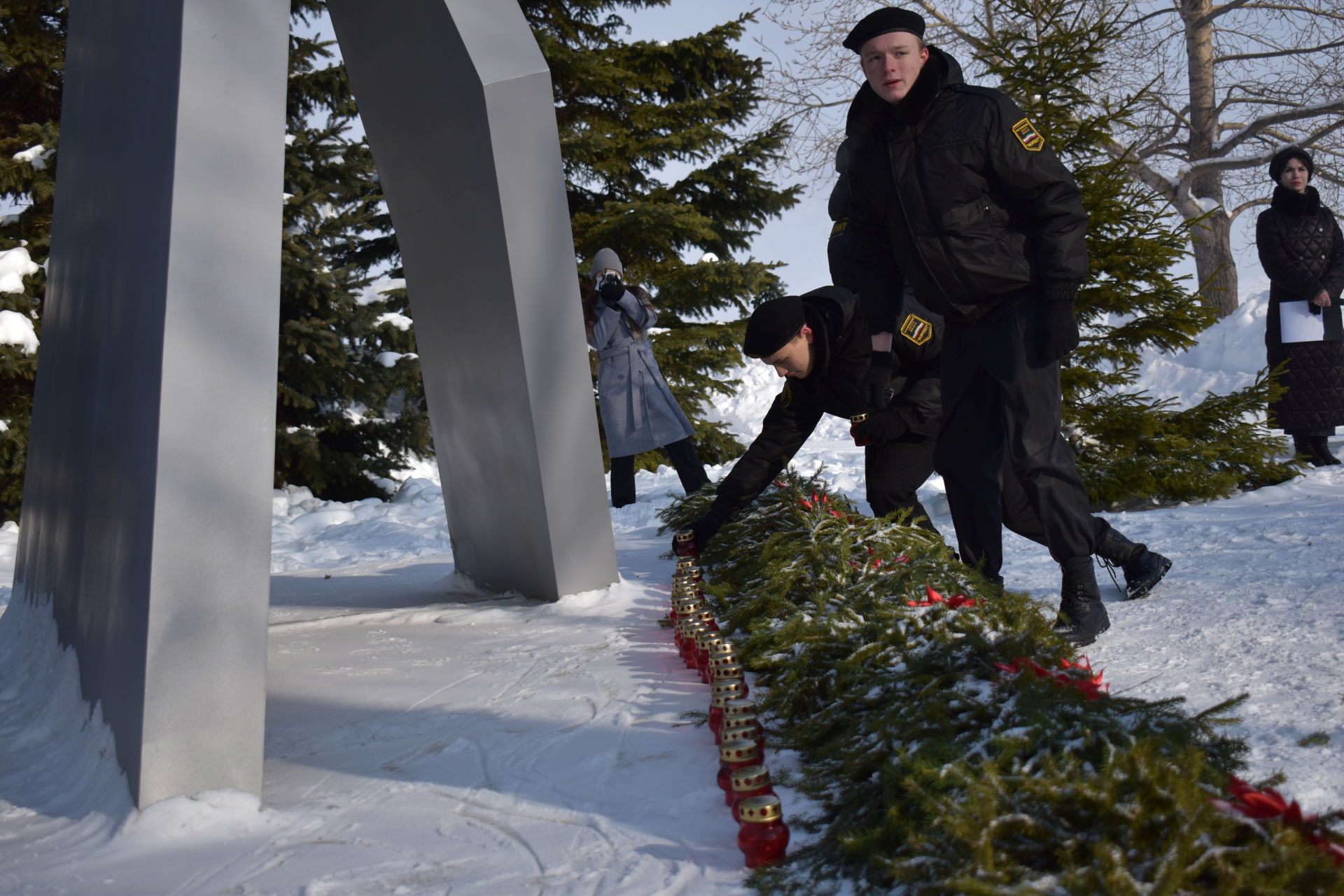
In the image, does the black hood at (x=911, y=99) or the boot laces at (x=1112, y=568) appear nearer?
the black hood at (x=911, y=99)

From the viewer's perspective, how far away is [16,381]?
9.28 m

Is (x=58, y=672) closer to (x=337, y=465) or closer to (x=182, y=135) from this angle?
(x=182, y=135)

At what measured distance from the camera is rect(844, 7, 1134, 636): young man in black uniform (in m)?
3.21

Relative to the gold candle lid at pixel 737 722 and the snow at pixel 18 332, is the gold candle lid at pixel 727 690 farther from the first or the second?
the snow at pixel 18 332

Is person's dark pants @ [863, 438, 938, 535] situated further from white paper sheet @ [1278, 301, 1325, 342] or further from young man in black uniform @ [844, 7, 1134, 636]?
white paper sheet @ [1278, 301, 1325, 342]

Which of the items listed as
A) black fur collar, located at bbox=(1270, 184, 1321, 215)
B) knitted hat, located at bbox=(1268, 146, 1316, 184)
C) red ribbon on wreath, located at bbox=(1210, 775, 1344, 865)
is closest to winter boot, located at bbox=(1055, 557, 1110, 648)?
red ribbon on wreath, located at bbox=(1210, 775, 1344, 865)

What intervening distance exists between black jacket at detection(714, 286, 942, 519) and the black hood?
0.86 metres

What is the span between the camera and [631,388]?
8.10 m

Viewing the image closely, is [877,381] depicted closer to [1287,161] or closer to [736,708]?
[736,708]

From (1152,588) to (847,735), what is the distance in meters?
2.17

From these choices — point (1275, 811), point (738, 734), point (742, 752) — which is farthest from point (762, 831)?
point (1275, 811)

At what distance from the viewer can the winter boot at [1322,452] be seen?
25.5 feet

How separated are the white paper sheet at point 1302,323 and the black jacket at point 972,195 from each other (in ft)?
18.9

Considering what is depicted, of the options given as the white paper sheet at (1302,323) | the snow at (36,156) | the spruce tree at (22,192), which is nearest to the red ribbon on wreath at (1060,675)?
the white paper sheet at (1302,323)
